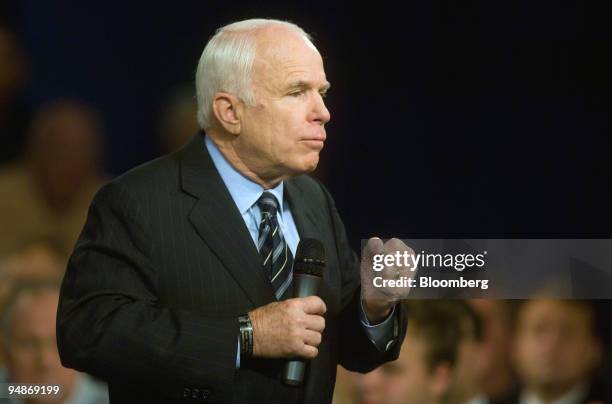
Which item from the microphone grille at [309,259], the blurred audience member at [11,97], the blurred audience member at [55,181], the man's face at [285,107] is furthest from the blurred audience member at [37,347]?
the microphone grille at [309,259]

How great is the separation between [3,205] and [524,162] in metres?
1.79

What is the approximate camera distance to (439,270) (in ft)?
10.8

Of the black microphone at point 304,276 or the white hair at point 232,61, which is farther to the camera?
the white hair at point 232,61

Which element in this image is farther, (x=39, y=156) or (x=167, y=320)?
(x=39, y=156)

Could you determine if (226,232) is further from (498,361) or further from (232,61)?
(498,361)

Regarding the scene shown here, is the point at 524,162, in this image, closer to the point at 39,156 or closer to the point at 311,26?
the point at 311,26

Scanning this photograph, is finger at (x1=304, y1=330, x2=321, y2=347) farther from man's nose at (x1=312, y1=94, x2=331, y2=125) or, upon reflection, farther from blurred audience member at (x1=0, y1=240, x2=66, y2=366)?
blurred audience member at (x1=0, y1=240, x2=66, y2=366)

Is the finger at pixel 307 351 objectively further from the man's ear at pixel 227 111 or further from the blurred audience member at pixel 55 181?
the blurred audience member at pixel 55 181

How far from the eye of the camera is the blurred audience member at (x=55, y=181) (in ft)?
11.2

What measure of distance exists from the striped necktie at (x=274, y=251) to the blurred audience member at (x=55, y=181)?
50.9 inches

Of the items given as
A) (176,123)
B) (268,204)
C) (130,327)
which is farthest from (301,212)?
(176,123)

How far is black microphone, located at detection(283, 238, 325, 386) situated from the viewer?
2023mm

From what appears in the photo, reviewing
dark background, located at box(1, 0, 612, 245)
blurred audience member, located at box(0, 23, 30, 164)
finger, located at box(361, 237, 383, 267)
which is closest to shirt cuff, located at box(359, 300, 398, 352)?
finger, located at box(361, 237, 383, 267)

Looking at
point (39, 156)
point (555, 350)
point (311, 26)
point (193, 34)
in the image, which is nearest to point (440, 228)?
point (555, 350)
